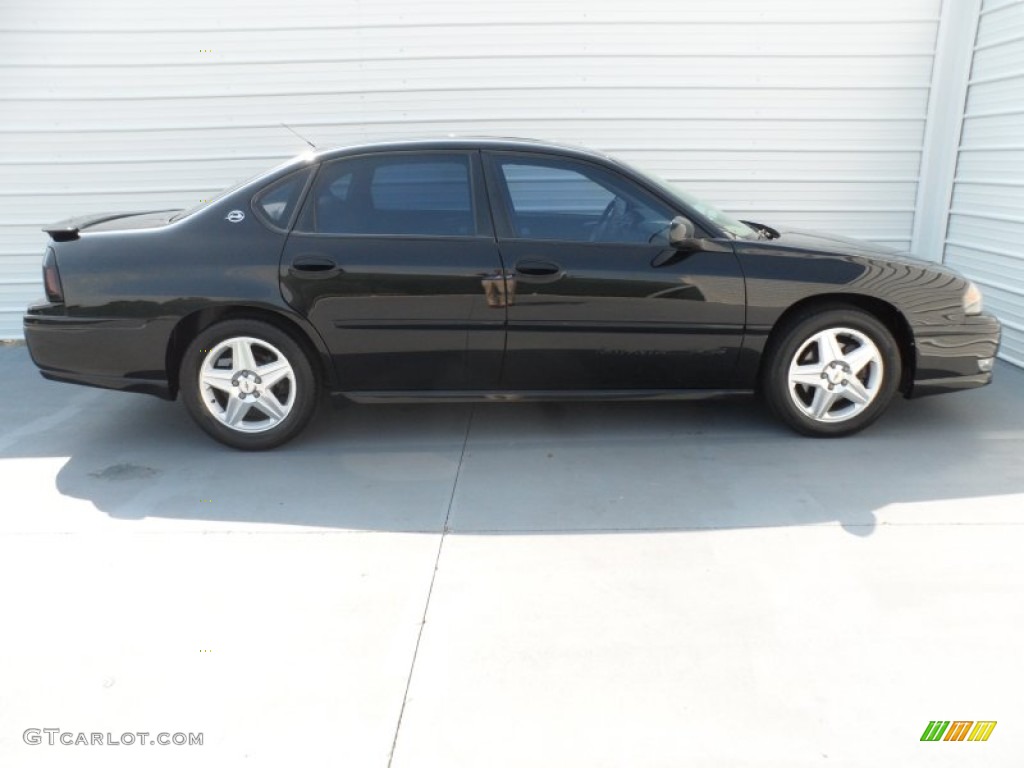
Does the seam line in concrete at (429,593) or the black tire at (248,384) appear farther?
the black tire at (248,384)

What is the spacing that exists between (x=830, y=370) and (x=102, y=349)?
143 inches

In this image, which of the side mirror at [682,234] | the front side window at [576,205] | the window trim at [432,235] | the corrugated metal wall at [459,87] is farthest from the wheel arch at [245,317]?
the corrugated metal wall at [459,87]

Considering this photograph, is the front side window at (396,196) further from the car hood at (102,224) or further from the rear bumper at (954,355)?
the rear bumper at (954,355)

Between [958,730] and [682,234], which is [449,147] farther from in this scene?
[958,730]

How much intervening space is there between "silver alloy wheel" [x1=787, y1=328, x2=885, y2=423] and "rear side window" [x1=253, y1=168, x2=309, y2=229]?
2.61 m

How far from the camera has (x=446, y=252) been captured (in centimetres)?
413

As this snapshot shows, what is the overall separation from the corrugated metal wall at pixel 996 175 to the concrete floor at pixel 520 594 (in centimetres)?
176

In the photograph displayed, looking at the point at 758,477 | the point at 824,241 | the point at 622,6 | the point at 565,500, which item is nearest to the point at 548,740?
the point at 565,500

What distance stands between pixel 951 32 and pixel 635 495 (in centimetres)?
485

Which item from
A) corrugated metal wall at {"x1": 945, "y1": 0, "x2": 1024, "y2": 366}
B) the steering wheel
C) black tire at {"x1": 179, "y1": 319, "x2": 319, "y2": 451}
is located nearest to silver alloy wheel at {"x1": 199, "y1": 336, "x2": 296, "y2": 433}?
black tire at {"x1": 179, "y1": 319, "x2": 319, "y2": 451}

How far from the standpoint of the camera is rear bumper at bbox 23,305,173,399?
4172 millimetres

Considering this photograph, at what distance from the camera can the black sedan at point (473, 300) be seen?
413 centimetres

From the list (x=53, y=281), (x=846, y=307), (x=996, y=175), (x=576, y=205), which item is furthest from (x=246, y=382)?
(x=996, y=175)

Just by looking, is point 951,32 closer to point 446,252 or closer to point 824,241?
point 824,241
